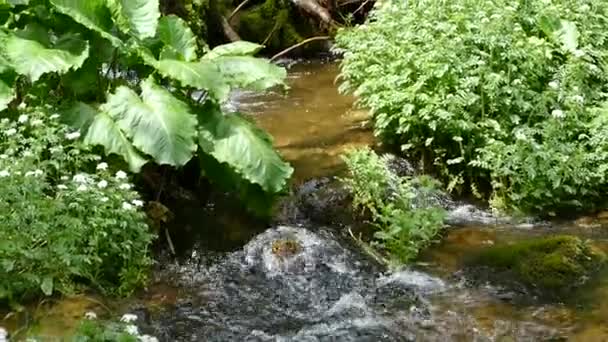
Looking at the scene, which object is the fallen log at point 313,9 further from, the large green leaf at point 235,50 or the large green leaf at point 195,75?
the large green leaf at point 195,75

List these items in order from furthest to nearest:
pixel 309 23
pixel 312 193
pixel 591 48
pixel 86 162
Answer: pixel 309 23 → pixel 591 48 → pixel 312 193 → pixel 86 162

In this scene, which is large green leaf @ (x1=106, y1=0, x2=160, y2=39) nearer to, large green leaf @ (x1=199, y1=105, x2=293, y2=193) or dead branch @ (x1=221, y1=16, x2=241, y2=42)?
large green leaf @ (x1=199, y1=105, x2=293, y2=193)

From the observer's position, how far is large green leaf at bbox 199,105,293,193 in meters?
5.30

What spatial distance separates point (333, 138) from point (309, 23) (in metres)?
4.74

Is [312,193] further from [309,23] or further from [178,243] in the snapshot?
[309,23]

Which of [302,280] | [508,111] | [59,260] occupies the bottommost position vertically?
[302,280]

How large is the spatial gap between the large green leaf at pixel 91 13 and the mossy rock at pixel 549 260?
112 inches

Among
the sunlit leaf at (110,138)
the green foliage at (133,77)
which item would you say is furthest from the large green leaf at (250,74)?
the sunlit leaf at (110,138)

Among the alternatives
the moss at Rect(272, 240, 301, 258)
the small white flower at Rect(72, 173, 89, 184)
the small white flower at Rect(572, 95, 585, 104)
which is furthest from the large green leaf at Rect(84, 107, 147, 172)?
the small white flower at Rect(572, 95, 585, 104)

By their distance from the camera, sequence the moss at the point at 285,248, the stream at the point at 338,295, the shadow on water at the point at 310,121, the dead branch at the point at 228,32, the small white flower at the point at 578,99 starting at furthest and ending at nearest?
the dead branch at the point at 228,32
the shadow on water at the point at 310,121
the small white flower at the point at 578,99
the moss at the point at 285,248
the stream at the point at 338,295

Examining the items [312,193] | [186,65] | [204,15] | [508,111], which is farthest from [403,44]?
[204,15]

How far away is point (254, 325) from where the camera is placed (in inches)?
181

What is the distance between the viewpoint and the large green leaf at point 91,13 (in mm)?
5293

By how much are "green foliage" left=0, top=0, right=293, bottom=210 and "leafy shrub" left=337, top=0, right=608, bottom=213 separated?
53.6 inches
